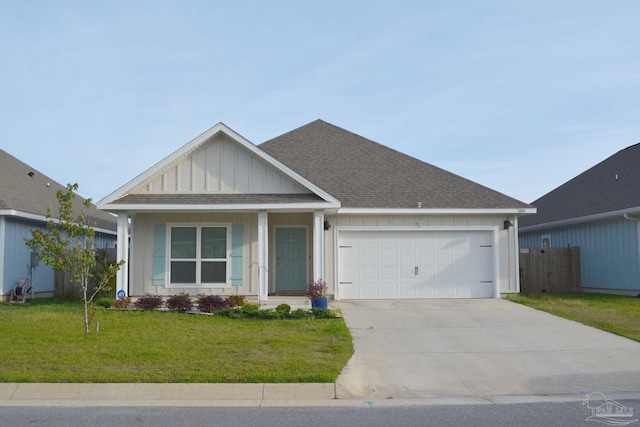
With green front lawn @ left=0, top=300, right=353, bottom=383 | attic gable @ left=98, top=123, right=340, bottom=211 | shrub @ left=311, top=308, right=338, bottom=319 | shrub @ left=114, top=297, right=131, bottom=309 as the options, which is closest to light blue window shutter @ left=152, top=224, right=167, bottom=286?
attic gable @ left=98, top=123, right=340, bottom=211

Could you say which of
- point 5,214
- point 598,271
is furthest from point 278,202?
point 598,271

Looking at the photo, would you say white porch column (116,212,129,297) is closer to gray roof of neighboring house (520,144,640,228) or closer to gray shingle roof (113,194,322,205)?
gray shingle roof (113,194,322,205)

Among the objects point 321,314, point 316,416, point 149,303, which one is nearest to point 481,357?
point 316,416

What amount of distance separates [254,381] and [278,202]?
8743mm

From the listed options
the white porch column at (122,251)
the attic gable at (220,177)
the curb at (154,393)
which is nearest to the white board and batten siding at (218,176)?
the attic gable at (220,177)

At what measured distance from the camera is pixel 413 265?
758 inches

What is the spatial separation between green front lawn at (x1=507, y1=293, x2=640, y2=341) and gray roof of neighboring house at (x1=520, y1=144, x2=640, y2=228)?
3.17m

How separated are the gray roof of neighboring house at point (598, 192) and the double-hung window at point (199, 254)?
12540mm

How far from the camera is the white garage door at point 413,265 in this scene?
1916 centimetres

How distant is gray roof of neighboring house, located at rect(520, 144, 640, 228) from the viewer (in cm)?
2155

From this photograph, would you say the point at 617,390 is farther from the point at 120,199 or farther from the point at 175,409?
the point at 120,199

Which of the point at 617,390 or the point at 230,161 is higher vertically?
the point at 230,161

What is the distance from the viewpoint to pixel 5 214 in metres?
18.5

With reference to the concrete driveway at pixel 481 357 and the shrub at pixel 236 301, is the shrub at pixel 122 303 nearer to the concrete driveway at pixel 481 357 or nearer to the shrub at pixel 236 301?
the shrub at pixel 236 301
